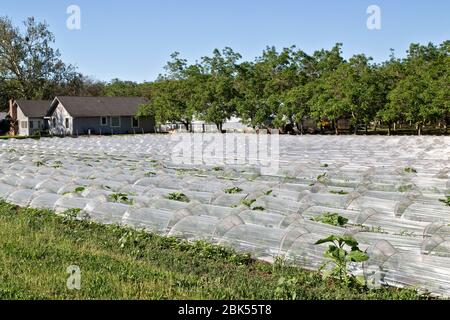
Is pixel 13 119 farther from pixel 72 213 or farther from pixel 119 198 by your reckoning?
pixel 72 213

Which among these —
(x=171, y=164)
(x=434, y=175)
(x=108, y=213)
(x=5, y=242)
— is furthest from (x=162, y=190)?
(x=434, y=175)

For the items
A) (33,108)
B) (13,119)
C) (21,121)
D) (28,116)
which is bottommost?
(21,121)

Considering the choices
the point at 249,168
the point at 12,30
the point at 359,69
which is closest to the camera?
the point at 249,168

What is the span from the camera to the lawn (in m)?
4.89

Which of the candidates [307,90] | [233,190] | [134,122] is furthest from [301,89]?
[233,190]

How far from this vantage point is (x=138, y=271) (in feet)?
18.3

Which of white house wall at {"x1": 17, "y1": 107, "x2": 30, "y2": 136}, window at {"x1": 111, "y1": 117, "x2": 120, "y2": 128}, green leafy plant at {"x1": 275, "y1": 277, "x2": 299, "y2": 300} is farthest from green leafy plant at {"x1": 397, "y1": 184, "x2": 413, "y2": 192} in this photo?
white house wall at {"x1": 17, "y1": 107, "x2": 30, "y2": 136}

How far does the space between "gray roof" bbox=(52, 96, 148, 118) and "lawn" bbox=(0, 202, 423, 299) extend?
132 feet

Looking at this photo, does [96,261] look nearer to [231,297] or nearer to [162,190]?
[231,297]

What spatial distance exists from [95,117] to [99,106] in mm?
1531

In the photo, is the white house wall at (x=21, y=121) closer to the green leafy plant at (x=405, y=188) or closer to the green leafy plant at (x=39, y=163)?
the green leafy plant at (x=39, y=163)

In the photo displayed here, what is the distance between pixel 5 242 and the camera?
22.7ft

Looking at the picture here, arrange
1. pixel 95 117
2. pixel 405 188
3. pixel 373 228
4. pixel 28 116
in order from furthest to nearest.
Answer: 1. pixel 28 116
2. pixel 95 117
3. pixel 405 188
4. pixel 373 228

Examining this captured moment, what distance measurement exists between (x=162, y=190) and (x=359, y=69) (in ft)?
100.0
